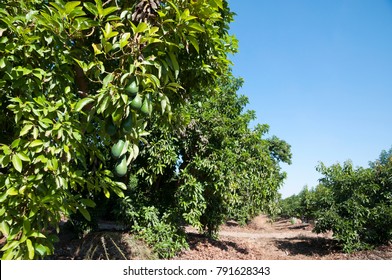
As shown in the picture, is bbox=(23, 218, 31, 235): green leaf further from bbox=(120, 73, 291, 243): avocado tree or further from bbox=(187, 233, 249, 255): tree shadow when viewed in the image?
bbox=(187, 233, 249, 255): tree shadow

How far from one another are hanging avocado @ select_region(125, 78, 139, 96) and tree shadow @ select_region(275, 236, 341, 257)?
839 centimetres

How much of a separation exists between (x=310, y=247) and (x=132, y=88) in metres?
9.64

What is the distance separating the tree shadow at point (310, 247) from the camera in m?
8.72

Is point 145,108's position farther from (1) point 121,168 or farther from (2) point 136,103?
(1) point 121,168

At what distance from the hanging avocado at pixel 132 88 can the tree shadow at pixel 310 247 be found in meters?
8.39

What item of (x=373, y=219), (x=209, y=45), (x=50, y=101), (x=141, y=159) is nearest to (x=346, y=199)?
(x=373, y=219)

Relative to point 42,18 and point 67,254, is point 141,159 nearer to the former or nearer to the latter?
point 67,254

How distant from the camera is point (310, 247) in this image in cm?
955

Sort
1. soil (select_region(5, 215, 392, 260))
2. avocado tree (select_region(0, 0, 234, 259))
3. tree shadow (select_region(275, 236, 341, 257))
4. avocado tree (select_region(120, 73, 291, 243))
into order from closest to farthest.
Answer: avocado tree (select_region(0, 0, 234, 259)), soil (select_region(5, 215, 392, 260)), avocado tree (select_region(120, 73, 291, 243)), tree shadow (select_region(275, 236, 341, 257))

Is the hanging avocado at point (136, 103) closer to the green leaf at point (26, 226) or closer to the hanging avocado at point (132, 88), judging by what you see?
the hanging avocado at point (132, 88)

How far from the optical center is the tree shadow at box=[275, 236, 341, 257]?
8719mm

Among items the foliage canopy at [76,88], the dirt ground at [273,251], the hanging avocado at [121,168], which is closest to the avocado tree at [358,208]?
the dirt ground at [273,251]

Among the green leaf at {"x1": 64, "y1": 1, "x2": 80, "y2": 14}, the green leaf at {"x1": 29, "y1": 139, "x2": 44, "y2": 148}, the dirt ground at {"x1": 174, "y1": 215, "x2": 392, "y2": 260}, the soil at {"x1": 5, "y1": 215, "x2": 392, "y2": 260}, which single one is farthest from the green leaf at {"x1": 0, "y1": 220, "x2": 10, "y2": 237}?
the dirt ground at {"x1": 174, "y1": 215, "x2": 392, "y2": 260}

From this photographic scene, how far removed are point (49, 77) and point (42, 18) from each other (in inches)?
14.4
